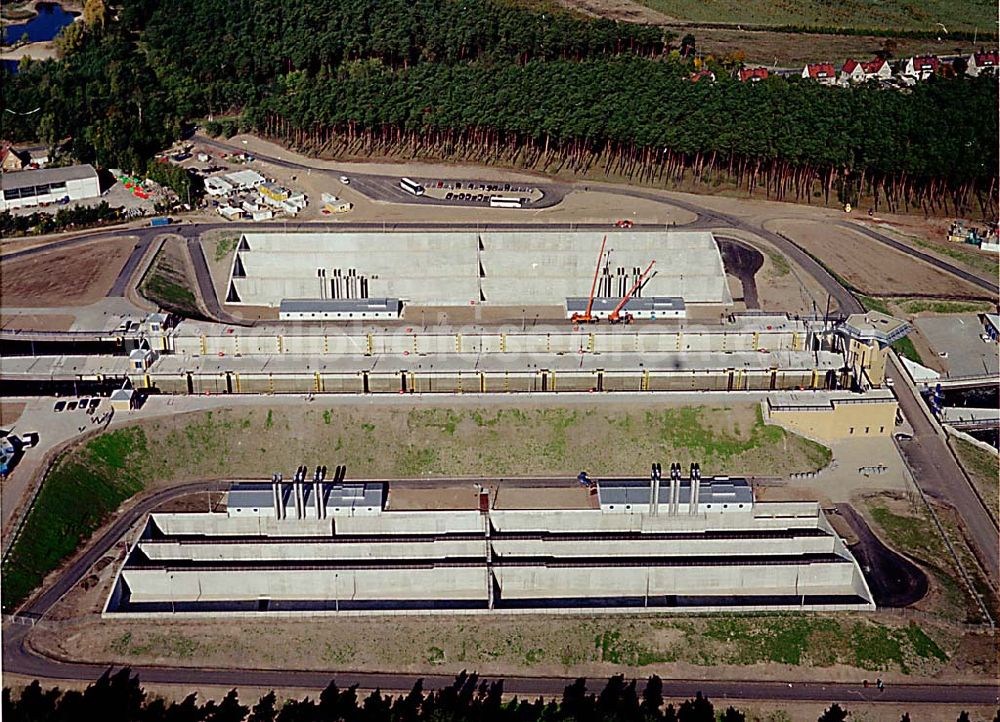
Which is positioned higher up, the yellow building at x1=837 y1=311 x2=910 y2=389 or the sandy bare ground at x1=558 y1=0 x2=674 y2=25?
the sandy bare ground at x1=558 y1=0 x2=674 y2=25

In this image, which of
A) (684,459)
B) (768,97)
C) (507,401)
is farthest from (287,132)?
(684,459)

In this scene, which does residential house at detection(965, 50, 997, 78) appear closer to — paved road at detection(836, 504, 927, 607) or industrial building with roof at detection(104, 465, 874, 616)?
paved road at detection(836, 504, 927, 607)

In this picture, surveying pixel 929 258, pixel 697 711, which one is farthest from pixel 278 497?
pixel 929 258

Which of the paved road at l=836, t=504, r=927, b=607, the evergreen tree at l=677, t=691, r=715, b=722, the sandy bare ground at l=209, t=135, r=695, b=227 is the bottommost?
the evergreen tree at l=677, t=691, r=715, b=722

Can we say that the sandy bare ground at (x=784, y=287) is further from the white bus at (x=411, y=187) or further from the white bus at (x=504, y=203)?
the white bus at (x=411, y=187)

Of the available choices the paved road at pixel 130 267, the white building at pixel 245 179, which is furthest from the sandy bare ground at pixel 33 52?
the paved road at pixel 130 267

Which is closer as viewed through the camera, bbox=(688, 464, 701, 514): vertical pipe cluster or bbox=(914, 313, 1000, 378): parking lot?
bbox=(688, 464, 701, 514): vertical pipe cluster

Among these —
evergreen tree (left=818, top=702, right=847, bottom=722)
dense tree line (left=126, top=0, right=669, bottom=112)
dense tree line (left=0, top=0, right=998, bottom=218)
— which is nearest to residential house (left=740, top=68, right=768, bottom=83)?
dense tree line (left=0, top=0, right=998, bottom=218)

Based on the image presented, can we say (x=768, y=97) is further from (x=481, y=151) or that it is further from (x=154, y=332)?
(x=154, y=332)
